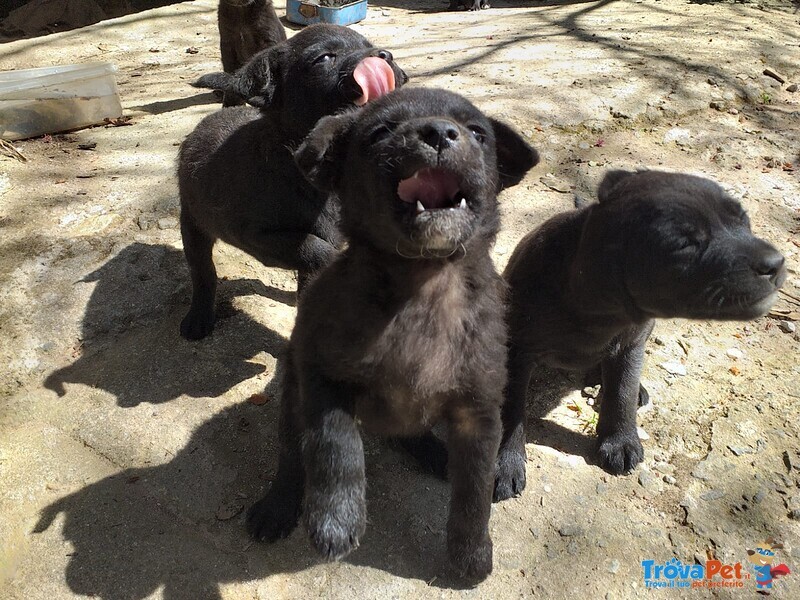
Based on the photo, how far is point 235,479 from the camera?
3672 millimetres

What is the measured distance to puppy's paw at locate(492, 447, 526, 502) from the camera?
3557 mm

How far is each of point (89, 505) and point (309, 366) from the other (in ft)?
5.12

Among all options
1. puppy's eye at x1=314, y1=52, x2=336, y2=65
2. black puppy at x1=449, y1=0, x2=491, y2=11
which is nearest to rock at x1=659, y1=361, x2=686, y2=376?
puppy's eye at x1=314, y1=52, x2=336, y2=65

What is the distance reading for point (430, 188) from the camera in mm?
2697

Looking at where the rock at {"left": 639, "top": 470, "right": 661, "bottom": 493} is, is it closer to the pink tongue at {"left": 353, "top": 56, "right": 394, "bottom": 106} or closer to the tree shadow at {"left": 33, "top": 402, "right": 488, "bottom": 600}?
the tree shadow at {"left": 33, "top": 402, "right": 488, "bottom": 600}

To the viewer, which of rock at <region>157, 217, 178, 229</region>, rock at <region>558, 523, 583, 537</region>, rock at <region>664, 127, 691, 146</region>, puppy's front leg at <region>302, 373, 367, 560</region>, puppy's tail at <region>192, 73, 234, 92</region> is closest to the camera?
puppy's front leg at <region>302, 373, 367, 560</region>

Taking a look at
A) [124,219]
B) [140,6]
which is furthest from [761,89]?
[140,6]

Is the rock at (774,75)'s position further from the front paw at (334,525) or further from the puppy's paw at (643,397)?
the front paw at (334,525)

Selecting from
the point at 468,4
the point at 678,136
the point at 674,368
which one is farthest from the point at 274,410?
the point at 468,4

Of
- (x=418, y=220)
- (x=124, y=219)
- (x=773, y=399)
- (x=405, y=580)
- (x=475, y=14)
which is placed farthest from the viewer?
(x=475, y=14)

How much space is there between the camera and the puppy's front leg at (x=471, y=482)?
9.47 ft

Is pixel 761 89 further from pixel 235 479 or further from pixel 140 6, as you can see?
pixel 140 6

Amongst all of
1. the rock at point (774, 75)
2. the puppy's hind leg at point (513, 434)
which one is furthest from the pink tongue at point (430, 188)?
the rock at point (774, 75)

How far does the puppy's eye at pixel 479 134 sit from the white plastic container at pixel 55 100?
5.43 metres
